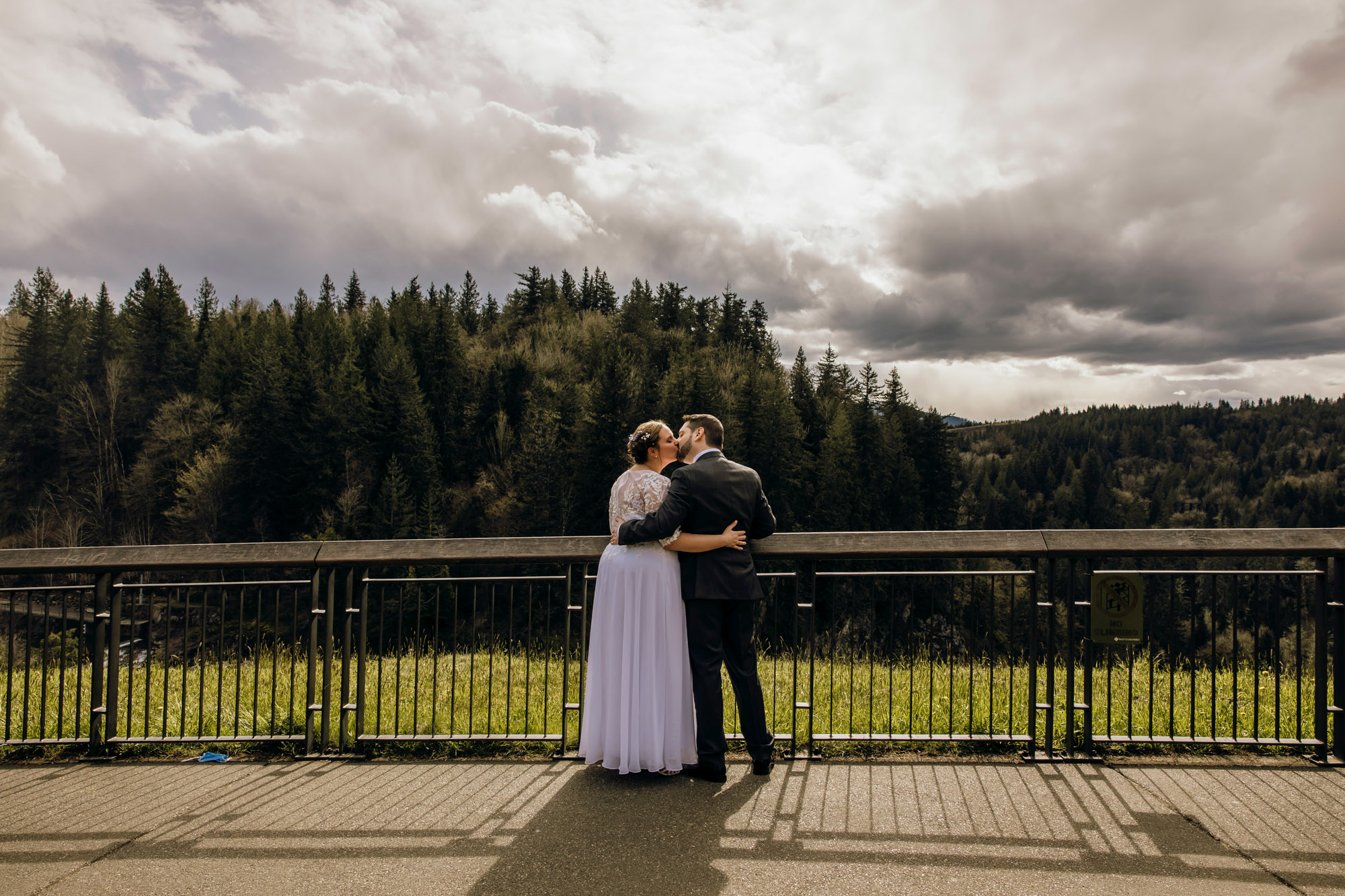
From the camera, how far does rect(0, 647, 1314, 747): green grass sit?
4.84 meters

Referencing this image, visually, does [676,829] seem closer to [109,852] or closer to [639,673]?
[639,673]

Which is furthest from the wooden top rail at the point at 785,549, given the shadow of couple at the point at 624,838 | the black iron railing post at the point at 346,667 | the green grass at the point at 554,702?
the shadow of couple at the point at 624,838

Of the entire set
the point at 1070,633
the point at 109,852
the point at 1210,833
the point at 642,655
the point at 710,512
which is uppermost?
the point at 710,512

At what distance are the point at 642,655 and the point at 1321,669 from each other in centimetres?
417

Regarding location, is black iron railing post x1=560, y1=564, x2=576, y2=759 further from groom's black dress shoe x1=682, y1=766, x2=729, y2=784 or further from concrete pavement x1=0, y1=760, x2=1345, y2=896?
groom's black dress shoe x1=682, y1=766, x2=729, y2=784

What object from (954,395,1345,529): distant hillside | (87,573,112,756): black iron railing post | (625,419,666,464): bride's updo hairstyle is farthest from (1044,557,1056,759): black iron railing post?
(954,395,1345,529): distant hillside

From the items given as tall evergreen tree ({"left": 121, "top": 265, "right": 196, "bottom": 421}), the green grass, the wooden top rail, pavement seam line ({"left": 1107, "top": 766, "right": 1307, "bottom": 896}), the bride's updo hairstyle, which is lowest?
the green grass

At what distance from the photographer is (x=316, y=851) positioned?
11.5 ft

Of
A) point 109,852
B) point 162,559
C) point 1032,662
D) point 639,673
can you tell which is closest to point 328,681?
point 162,559

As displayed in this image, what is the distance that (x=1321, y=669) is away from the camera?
14.8ft

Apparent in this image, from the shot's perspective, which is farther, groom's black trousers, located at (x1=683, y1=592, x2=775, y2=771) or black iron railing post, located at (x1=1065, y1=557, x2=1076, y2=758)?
black iron railing post, located at (x1=1065, y1=557, x2=1076, y2=758)

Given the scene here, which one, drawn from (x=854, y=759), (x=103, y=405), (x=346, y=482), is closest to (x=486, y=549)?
(x=854, y=759)

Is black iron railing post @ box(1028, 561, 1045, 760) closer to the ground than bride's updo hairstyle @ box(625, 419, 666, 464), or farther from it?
closer to the ground

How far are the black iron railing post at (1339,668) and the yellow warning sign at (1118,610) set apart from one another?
111 centimetres
